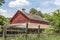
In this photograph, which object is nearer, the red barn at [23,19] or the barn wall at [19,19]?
the red barn at [23,19]

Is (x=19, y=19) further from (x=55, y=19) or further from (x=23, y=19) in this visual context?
(x=55, y=19)

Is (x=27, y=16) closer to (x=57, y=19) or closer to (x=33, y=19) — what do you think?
(x=33, y=19)

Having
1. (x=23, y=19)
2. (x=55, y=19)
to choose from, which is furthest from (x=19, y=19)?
(x=55, y=19)

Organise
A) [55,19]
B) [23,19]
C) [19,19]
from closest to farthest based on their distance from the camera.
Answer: [55,19]
[23,19]
[19,19]

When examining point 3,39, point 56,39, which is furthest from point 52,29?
point 3,39

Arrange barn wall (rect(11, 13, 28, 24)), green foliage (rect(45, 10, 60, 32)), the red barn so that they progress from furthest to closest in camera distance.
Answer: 1. barn wall (rect(11, 13, 28, 24))
2. the red barn
3. green foliage (rect(45, 10, 60, 32))

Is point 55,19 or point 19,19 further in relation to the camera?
point 19,19

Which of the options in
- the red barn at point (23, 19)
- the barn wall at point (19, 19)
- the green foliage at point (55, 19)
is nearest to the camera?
the green foliage at point (55, 19)

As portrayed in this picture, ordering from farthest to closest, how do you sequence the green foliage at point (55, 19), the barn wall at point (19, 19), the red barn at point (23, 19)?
1. the barn wall at point (19, 19)
2. the red barn at point (23, 19)
3. the green foliage at point (55, 19)

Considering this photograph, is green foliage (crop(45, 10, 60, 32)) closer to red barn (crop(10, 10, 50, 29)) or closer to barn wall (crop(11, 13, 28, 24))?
red barn (crop(10, 10, 50, 29))

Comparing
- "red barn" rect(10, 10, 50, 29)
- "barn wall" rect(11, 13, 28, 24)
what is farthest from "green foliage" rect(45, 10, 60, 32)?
"barn wall" rect(11, 13, 28, 24)

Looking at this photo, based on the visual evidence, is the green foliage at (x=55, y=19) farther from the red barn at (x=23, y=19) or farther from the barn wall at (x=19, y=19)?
the barn wall at (x=19, y=19)

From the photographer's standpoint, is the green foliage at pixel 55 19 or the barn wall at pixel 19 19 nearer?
the green foliage at pixel 55 19

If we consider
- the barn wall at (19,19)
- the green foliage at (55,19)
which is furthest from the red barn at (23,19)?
the green foliage at (55,19)
